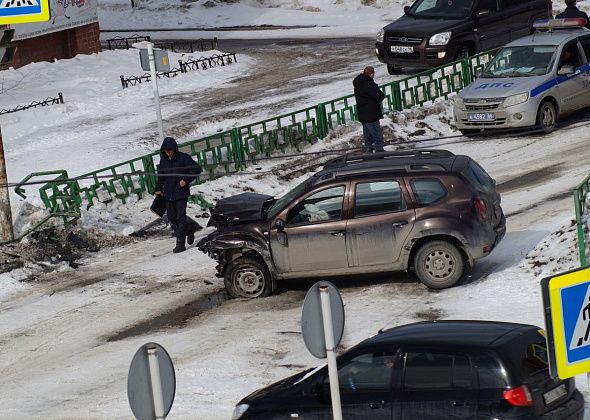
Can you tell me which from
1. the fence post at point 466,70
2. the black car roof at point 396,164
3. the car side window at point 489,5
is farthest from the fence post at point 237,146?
the car side window at point 489,5

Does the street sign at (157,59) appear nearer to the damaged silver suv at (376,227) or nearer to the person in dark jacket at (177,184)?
the person in dark jacket at (177,184)

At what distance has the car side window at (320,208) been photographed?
52.3ft

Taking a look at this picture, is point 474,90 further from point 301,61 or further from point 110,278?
point 301,61

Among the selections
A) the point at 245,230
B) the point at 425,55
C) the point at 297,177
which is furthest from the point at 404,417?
the point at 425,55

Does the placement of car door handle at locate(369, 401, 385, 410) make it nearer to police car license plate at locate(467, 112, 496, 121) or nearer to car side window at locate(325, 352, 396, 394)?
car side window at locate(325, 352, 396, 394)

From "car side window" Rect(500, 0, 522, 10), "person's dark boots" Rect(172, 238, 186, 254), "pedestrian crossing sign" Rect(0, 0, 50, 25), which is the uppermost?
"pedestrian crossing sign" Rect(0, 0, 50, 25)

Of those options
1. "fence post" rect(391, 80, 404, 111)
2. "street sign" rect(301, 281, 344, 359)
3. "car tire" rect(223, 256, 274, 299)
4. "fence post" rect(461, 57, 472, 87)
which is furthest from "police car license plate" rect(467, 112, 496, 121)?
"street sign" rect(301, 281, 344, 359)

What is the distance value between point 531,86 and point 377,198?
809 centimetres

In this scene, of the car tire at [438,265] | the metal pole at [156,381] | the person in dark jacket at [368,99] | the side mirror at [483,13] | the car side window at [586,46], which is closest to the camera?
the metal pole at [156,381]

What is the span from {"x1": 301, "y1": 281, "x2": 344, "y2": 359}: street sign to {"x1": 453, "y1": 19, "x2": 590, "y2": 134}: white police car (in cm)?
1495

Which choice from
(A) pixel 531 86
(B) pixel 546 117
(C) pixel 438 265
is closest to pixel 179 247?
(C) pixel 438 265

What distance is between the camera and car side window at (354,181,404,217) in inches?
623

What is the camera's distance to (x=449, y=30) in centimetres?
2759

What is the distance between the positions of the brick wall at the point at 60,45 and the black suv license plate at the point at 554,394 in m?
27.7
